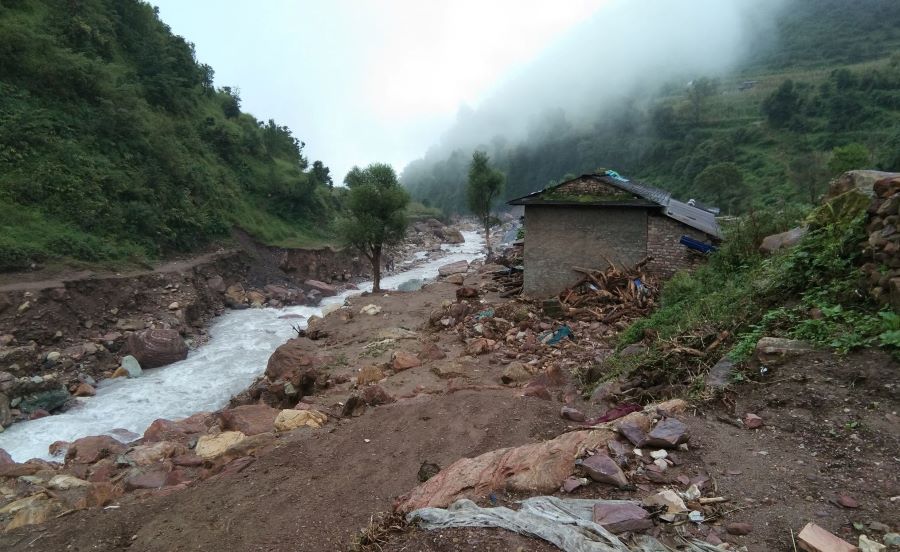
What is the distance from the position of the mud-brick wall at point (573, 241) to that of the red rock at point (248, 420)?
8.91 m

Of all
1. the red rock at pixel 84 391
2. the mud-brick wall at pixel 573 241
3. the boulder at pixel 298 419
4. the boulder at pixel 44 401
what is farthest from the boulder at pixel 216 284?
the boulder at pixel 298 419

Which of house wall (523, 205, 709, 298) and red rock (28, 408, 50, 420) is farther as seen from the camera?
house wall (523, 205, 709, 298)

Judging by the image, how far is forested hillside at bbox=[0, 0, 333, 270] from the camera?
18594mm

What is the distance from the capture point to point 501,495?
12.9 feet

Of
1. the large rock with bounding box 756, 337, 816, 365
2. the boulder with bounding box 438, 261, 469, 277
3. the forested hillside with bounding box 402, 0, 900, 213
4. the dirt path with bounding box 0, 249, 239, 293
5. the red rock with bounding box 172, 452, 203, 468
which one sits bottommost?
the red rock with bounding box 172, 452, 203, 468

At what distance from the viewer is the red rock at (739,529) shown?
310cm

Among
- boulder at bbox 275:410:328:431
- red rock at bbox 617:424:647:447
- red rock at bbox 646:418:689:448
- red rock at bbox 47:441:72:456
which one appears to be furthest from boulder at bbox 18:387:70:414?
red rock at bbox 646:418:689:448

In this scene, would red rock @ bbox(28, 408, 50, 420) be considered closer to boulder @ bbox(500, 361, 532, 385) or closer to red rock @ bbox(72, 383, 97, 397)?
red rock @ bbox(72, 383, 97, 397)

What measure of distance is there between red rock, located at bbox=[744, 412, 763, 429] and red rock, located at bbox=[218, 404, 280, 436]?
7.45m

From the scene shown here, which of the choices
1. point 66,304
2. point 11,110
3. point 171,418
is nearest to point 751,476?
point 171,418

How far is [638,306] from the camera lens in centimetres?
1211

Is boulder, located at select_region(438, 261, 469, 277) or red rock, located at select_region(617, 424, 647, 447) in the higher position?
red rock, located at select_region(617, 424, 647, 447)

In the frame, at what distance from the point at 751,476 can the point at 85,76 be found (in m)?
29.8

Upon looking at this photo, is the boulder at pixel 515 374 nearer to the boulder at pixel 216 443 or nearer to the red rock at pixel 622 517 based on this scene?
the boulder at pixel 216 443
